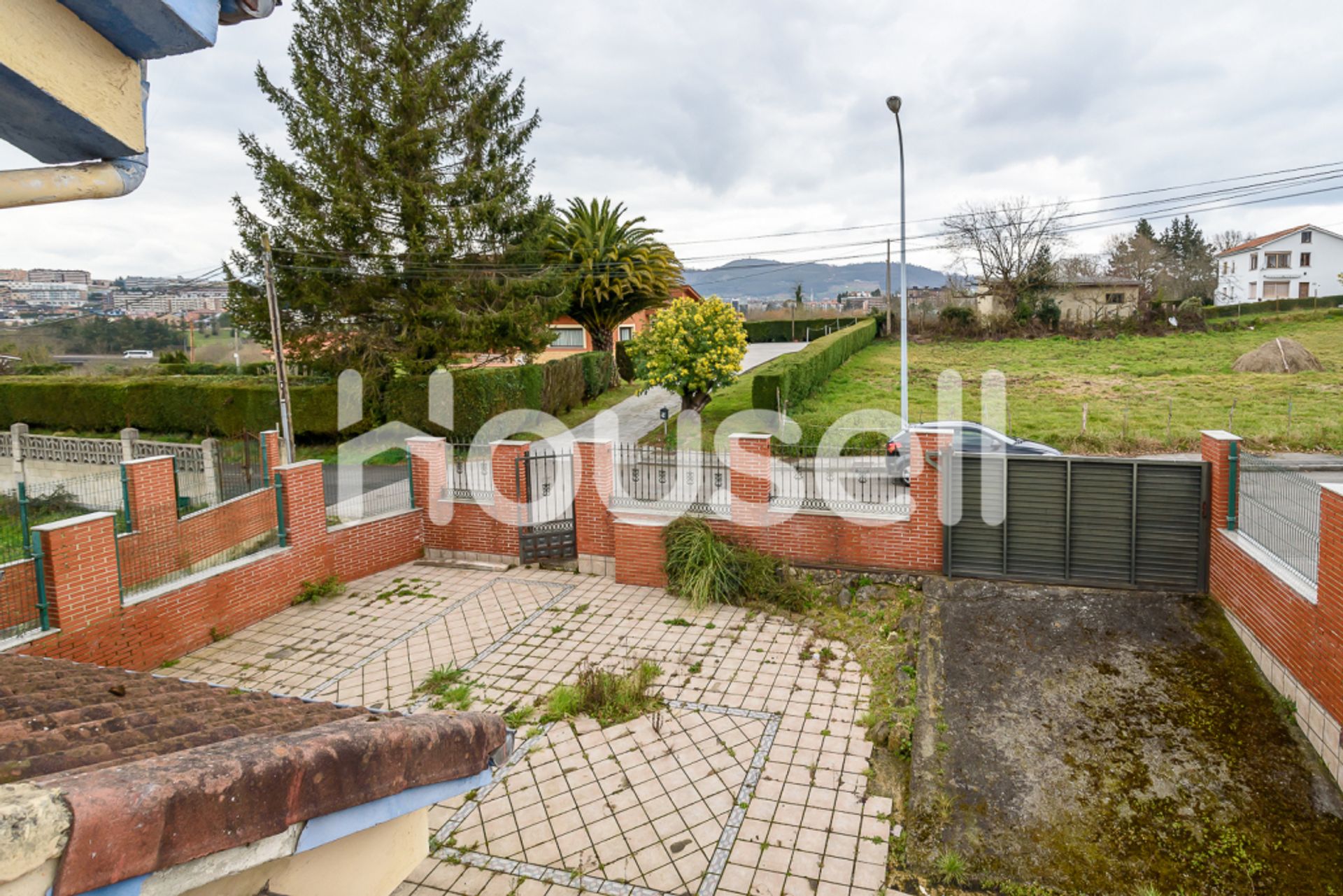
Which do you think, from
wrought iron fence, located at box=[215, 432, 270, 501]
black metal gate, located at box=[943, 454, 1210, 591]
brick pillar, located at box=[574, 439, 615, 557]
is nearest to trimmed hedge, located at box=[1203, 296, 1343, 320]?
black metal gate, located at box=[943, 454, 1210, 591]

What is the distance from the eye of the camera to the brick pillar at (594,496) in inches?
455

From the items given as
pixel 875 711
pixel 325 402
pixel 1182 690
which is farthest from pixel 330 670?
pixel 325 402

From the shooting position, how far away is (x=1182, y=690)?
7.36 m

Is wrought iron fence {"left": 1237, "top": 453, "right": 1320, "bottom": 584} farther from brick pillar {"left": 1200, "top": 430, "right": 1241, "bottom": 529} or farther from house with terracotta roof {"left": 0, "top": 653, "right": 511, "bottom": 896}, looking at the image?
house with terracotta roof {"left": 0, "top": 653, "right": 511, "bottom": 896}

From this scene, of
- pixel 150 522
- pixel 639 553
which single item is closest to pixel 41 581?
pixel 150 522

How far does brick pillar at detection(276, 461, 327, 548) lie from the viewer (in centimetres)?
1059

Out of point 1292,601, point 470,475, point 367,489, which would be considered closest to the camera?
point 1292,601

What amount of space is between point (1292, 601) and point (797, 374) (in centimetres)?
1519

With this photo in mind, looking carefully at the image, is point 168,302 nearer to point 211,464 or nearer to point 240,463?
point 211,464

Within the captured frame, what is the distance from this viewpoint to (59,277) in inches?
820

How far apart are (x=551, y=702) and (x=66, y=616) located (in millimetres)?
5043

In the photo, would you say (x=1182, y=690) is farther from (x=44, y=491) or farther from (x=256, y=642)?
(x=44, y=491)

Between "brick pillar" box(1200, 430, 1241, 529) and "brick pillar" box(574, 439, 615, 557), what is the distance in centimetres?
773

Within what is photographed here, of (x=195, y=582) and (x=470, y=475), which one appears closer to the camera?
(x=195, y=582)
